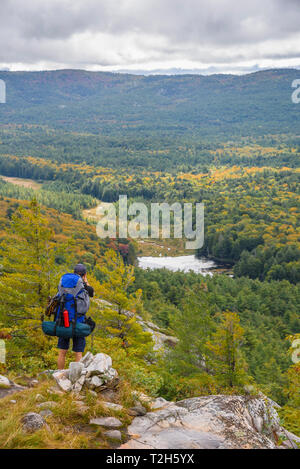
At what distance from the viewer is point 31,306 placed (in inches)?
602

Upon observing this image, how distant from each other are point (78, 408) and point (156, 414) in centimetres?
167

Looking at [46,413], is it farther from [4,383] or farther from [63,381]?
[4,383]

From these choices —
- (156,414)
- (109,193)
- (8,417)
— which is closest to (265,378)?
(156,414)

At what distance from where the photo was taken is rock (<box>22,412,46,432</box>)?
633 centimetres

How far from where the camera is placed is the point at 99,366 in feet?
27.0

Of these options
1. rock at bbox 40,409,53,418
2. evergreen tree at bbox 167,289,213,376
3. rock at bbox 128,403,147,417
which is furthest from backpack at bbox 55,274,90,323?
evergreen tree at bbox 167,289,213,376

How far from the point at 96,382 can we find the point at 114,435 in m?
1.48

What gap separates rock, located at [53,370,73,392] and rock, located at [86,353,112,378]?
1.46 ft

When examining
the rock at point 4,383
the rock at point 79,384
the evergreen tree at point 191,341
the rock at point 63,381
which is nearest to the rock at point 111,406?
the rock at point 79,384

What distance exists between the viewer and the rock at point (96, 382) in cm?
802

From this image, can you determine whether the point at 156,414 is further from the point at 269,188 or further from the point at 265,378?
the point at 269,188

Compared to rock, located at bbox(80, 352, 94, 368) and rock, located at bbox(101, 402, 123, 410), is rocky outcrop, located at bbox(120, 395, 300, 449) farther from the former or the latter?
rock, located at bbox(80, 352, 94, 368)

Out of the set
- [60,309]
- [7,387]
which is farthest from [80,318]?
[7,387]

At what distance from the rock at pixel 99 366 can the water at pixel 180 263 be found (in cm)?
9224
